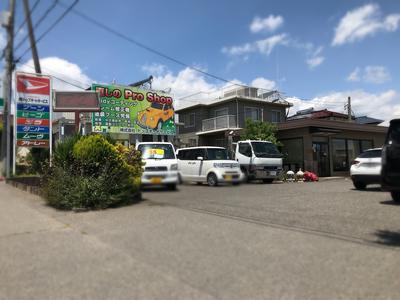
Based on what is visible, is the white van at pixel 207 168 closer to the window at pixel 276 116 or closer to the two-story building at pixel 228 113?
the two-story building at pixel 228 113

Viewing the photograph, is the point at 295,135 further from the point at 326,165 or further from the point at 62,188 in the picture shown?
the point at 62,188

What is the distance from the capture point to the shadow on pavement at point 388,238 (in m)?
5.41

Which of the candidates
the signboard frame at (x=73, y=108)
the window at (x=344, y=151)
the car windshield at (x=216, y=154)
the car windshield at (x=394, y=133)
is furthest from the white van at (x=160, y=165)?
the window at (x=344, y=151)

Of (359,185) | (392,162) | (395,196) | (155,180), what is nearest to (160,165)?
(155,180)

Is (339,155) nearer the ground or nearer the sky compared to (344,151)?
nearer the ground

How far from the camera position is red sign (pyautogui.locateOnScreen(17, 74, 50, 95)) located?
14.3m

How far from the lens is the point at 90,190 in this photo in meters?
6.47

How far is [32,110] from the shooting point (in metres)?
14.9

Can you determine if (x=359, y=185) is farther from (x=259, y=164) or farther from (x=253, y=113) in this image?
(x=253, y=113)

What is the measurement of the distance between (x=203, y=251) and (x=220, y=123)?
77.8ft

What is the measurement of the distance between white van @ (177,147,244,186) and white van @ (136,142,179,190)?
0.17 m

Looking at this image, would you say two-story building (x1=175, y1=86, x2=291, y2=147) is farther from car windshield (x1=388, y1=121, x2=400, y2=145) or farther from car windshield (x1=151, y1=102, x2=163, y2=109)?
car windshield (x1=388, y1=121, x2=400, y2=145)

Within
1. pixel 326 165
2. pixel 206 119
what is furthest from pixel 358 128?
pixel 206 119

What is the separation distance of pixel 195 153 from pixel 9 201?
29.1 feet
